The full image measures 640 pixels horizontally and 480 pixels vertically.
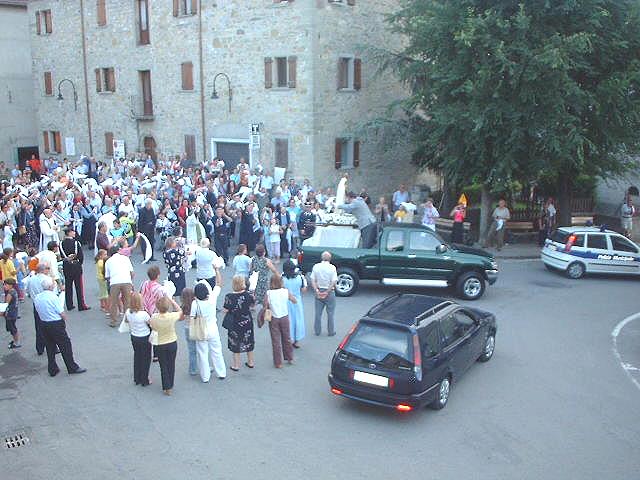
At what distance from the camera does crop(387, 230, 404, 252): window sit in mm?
15273

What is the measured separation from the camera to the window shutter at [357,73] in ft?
86.9

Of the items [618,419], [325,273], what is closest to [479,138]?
[325,273]

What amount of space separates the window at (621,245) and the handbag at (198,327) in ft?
40.9

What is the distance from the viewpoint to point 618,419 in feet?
30.4

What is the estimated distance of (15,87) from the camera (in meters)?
39.9

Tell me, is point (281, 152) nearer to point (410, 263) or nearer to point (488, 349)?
point (410, 263)

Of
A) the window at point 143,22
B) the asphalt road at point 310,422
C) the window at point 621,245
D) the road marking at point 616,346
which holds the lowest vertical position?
the road marking at point 616,346

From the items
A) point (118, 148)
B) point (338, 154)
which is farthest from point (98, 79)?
point (338, 154)

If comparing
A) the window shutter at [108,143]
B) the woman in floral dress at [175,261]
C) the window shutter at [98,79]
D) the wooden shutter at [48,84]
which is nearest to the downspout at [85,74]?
the window shutter at [98,79]

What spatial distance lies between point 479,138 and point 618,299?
6.37 meters

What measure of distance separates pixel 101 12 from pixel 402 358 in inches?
1188

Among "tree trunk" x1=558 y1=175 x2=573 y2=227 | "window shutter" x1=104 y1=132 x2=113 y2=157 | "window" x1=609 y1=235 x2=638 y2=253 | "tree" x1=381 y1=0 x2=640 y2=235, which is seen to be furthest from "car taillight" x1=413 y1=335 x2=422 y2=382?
"window shutter" x1=104 y1=132 x2=113 y2=157

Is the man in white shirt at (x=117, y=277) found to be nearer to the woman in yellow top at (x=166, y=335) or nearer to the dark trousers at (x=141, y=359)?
the dark trousers at (x=141, y=359)

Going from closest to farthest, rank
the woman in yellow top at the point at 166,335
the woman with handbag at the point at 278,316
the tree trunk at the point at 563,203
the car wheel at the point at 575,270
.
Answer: the woman in yellow top at the point at 166,335 < the woman with handbag at the point at 278,316 < the car wheel at the point at 575,270 < the tree trunk at the point at 563,203
